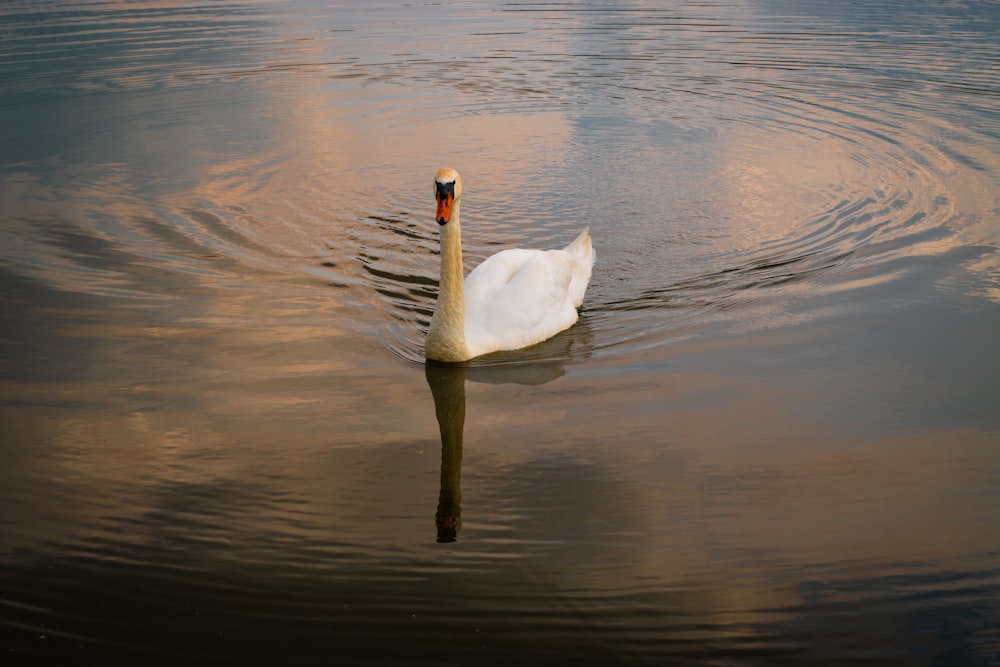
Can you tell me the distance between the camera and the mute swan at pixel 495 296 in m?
8.41

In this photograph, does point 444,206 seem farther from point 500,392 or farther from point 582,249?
point 582,249

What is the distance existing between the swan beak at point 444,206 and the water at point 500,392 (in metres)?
1.27

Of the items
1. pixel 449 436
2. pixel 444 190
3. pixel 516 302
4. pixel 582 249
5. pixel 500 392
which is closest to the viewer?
pixel 449 436

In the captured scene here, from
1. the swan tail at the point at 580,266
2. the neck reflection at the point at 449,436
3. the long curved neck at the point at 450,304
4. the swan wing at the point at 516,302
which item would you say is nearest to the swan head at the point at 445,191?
the long curved neck at the point at 450,304

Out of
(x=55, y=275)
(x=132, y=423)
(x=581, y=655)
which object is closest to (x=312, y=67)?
(x=55, y=275)

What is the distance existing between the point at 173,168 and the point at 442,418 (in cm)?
786

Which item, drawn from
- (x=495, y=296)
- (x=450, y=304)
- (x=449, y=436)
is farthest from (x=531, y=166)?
(x=449, y=436)

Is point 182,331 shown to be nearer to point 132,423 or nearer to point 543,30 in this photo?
point 132,423

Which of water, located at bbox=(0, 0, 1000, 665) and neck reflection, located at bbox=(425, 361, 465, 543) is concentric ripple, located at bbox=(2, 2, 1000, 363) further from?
neck reflection, located at bbox=(425, 361, 465, 543)

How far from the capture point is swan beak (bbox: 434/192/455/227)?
8023 millimetres

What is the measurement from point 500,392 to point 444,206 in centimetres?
147

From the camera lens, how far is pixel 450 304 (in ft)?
27.7

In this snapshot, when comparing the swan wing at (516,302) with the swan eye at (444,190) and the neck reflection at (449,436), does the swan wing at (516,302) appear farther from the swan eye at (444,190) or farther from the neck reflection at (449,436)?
the swan eye at (444,190)

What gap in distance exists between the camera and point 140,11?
101 ft
